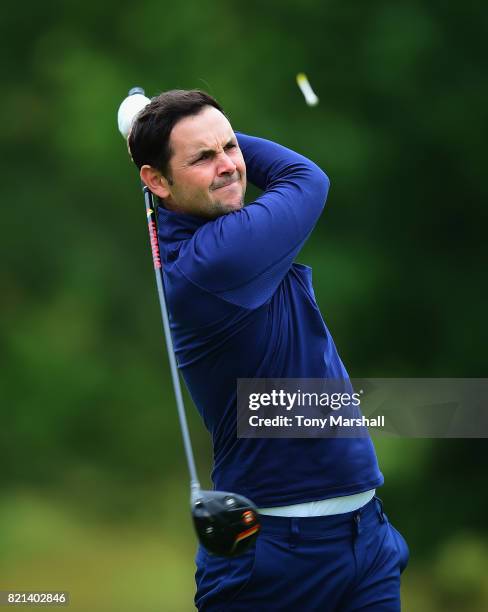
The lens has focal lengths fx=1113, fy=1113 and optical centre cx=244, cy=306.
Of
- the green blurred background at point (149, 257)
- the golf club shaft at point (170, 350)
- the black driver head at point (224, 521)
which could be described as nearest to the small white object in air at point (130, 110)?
the golf club shaft at point (170, 350)

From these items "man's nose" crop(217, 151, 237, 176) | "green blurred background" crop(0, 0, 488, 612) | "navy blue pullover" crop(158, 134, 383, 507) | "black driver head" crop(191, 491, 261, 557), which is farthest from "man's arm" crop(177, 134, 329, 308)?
"green blurred background" crop(0, 0, 488, 612)

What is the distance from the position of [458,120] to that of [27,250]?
3.41 m

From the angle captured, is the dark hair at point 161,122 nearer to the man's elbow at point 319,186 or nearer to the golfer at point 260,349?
the golfer at point 260,349

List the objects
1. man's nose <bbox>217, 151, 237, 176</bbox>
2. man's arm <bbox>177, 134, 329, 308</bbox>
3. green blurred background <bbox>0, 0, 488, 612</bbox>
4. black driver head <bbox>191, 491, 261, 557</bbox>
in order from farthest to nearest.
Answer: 1. green blurred background <bbox>0, 0, 488, 612</bbox>
2. man's nose <bbox>217, 151, 237, 176</bbox>
3. man's arm <bbox>177, 134, 329, 308</bbox>
4. black driver head <bbox>191, 491, 261, 557</bbox>

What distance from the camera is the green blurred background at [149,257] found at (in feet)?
24.0

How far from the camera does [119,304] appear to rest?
8.31 m

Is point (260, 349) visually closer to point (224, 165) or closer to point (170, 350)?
point (170, 350)

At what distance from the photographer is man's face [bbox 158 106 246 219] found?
275cm

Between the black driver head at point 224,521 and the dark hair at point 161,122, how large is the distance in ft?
2.79

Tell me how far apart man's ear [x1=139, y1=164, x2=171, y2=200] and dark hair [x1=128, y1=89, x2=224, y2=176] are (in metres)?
0.01

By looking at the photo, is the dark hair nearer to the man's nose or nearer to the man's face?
the man's face

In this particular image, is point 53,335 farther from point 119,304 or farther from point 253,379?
point 253,379

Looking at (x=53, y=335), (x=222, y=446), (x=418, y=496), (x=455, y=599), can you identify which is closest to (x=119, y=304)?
(x=53, y=335)

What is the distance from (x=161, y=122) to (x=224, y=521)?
3.32ft
